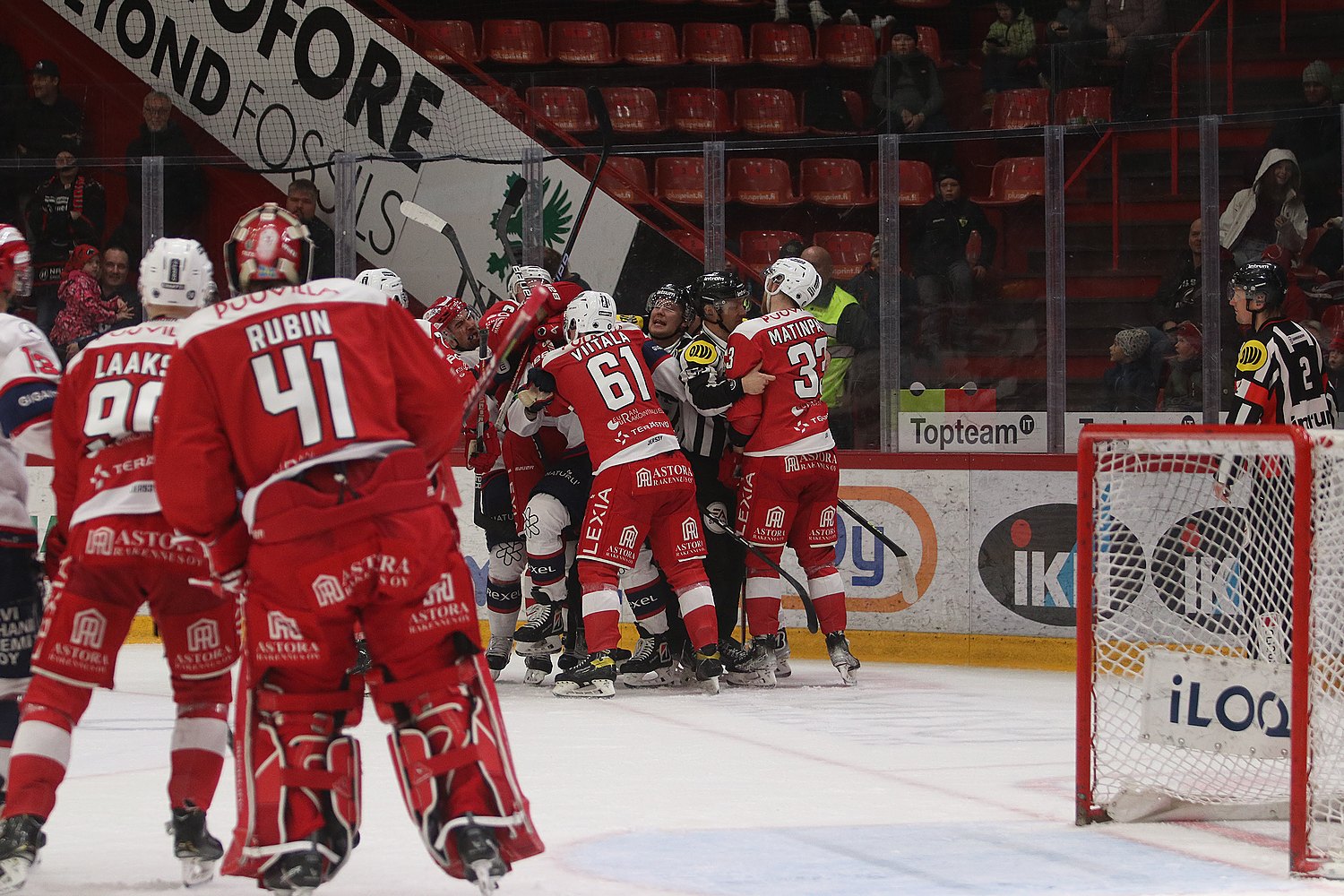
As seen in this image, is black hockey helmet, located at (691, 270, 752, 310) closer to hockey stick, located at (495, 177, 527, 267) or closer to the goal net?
hockey stick, located at (495, 177, 527, 267)

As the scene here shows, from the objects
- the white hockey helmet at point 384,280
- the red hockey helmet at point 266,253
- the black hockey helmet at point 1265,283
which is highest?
the white hockey helmet at point 384,280

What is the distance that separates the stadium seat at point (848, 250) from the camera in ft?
25.4

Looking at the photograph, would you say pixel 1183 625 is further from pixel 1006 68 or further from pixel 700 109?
pixel 1006 68

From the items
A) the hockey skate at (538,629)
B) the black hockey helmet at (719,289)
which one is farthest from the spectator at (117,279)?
the black hockey helmet at (719,289)

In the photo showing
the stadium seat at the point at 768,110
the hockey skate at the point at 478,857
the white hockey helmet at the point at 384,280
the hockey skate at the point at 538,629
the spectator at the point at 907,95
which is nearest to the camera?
the hockey skate at the point at 478,857

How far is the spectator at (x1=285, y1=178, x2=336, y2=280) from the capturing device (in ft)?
26.5

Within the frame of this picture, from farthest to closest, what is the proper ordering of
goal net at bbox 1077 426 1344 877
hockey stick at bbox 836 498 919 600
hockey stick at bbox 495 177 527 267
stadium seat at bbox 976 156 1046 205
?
1. hockey stick at bbox 495 177 527 267
2. stadium seat at bbox 976 156 1046 205
3. hockey stick at bbox 836 498 919 600
4. goal net at bbox 1077 426 1344 877

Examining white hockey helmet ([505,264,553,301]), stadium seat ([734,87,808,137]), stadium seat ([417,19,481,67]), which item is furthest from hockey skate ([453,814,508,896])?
stadium seat ([417,19,481,67])

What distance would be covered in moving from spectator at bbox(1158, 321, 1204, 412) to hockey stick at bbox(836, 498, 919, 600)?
1.28 m

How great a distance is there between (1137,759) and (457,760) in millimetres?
1910

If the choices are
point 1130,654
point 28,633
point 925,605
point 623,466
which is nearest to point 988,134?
point 925,605

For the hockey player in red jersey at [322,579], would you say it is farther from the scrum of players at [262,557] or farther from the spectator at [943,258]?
the spectator at [943,258]

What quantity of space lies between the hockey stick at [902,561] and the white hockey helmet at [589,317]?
1.56 metres

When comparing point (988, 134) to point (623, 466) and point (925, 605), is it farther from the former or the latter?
point (623, 466)
